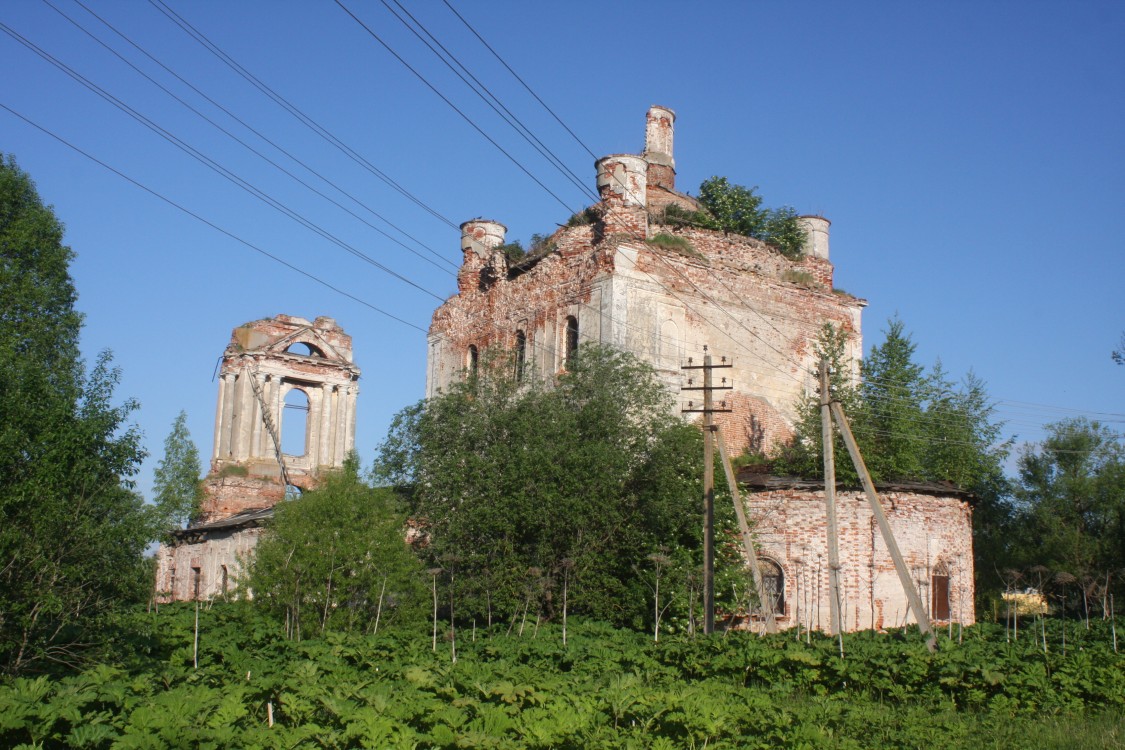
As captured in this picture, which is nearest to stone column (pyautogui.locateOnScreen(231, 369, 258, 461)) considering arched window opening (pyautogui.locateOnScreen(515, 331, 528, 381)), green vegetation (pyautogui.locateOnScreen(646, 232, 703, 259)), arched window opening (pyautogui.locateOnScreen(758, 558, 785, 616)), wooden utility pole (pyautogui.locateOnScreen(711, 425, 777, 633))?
arched window opening (pyautogui.locateOnScreen(515, 331, 528, 381))

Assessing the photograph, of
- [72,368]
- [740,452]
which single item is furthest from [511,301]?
[72,368]

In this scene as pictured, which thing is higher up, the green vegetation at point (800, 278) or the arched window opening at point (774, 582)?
the green vegetation at point (800, 278)

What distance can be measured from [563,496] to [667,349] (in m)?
6.53

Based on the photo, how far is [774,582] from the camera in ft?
66.8

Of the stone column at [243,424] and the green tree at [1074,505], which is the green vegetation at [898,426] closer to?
the green tree at [1074,505]

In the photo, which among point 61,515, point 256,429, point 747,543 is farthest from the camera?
point 256,429

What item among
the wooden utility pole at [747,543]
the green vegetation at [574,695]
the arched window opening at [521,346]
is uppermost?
the arched window opening at [521,346]

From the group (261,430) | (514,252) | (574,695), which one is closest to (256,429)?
(261,430)

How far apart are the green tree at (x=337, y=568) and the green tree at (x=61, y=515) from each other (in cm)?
502

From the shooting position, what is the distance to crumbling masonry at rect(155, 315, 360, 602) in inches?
1209

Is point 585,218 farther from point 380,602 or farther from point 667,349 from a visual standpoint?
point 380,602

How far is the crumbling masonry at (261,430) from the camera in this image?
30719 mm

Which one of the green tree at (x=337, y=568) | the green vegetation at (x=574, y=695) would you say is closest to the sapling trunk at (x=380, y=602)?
the green tree at (x=337, y=568)

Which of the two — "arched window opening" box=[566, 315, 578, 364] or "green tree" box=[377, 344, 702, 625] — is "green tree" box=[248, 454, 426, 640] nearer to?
"green tree" box=[377, 344, 702, 625]
